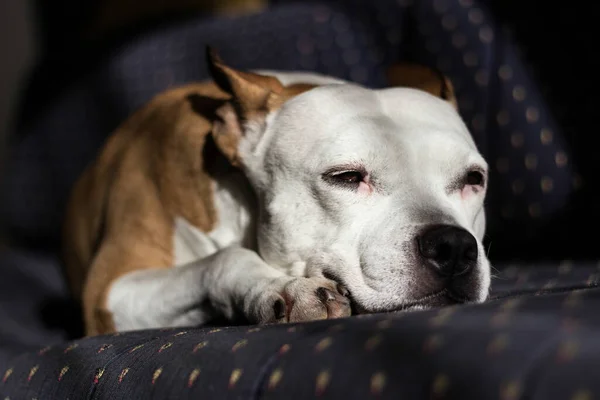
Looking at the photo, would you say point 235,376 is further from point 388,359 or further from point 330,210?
point 330,210

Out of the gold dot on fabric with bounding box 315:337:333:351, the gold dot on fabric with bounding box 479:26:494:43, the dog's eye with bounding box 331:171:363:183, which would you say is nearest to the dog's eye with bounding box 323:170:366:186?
the dog's eye with bounding box 331:171:363:183

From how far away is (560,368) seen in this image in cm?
61

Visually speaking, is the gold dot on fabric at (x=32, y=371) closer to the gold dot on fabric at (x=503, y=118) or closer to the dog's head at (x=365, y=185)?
the dog's head at (x=365, y=185)

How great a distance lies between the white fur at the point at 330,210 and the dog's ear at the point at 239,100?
0.9 inches

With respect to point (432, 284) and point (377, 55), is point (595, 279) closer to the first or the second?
point (432, 284)

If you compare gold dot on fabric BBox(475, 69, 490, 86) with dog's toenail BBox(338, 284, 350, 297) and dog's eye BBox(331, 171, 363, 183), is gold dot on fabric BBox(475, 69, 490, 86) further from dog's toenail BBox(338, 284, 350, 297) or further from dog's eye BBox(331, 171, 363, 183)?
dog's toenail BBox(338, 284, 350, 297)

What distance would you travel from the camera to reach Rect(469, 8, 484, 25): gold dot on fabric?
2.10 m

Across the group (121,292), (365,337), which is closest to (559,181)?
(121,292)

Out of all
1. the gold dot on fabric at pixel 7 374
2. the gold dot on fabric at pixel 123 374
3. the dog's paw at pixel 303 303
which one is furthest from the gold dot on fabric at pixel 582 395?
the gold dot on fabric at pixel 7 374

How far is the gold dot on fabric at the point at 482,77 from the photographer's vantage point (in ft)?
6.75

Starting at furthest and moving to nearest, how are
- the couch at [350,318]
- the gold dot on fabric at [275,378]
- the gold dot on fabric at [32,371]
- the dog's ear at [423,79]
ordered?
the dog's ear at [423,79], the gold dot on fabric at [32,371], the gold dot on fabric at [275,378], the couch at [350,318]

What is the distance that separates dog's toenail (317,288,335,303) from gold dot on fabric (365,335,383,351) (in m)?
0.35

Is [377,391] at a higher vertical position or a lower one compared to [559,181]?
higher

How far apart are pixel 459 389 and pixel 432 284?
0.51 metres
